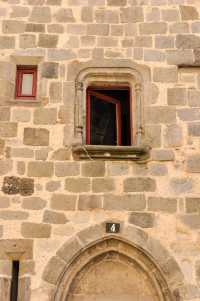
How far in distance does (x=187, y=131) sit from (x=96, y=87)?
1500 mm

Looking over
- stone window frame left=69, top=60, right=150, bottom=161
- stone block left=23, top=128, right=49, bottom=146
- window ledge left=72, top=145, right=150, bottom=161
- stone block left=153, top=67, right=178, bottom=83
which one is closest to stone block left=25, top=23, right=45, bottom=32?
stone window frame left=69, top=60, right=150, bottom=161

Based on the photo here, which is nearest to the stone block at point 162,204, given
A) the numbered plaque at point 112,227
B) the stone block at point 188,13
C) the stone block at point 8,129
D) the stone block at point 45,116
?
the numbered plaque at point 112,227

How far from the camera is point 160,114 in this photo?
7.42 metres

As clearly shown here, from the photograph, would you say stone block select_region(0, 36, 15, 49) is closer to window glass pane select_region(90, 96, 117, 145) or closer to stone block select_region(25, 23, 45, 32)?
stone block select_region(25, 23, 45, 32)

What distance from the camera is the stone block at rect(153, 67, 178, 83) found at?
7.63m

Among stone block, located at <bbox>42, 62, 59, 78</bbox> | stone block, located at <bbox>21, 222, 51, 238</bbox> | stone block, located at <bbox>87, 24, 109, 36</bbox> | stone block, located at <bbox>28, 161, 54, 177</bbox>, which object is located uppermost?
stone block, located at <bbox>87, 24, 109, 36</bbox>

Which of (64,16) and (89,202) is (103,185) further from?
(64,16)

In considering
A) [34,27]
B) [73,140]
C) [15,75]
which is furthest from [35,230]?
[34,27]

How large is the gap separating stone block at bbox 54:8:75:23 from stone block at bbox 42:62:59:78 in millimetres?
741

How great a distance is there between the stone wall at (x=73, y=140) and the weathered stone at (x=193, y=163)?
0.02m

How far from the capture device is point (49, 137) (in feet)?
23.8

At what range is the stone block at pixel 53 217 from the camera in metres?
6.82

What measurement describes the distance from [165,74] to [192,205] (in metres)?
1.97

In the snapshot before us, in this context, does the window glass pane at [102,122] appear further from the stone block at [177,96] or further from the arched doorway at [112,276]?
the arched doorway at [112,276]
